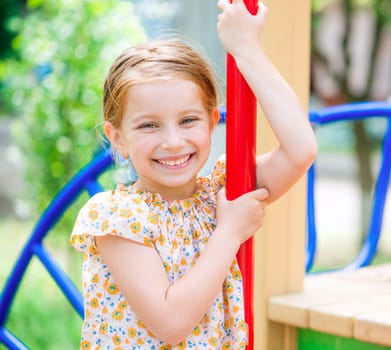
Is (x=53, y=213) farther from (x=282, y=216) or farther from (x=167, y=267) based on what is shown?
(x=167, y=267)

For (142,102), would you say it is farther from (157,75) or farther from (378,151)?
(378,151)

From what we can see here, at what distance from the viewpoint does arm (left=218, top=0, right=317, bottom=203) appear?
1418 millimetres

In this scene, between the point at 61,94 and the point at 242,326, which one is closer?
the point at 242,326

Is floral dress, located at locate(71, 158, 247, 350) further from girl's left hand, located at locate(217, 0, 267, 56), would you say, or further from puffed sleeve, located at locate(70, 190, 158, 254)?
girl's left hand, located at locate(217, 0, 267, 56)

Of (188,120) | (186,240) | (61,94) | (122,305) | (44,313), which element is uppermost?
(61,94)

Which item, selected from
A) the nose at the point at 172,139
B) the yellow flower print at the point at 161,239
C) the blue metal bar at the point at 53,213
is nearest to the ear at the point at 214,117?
the nose at the point at 172,139

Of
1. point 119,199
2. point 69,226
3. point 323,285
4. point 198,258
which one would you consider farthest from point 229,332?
point 69,226

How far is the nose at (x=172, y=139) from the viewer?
4.69ft

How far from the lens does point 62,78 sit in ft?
13.3

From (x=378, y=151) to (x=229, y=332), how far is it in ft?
26.5

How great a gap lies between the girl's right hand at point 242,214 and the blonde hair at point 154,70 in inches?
6.9

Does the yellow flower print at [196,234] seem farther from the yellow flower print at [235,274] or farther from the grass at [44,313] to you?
the grass at [44,313]

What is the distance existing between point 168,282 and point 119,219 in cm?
14

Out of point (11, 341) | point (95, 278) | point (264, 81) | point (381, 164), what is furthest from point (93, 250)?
point (381, 164)
